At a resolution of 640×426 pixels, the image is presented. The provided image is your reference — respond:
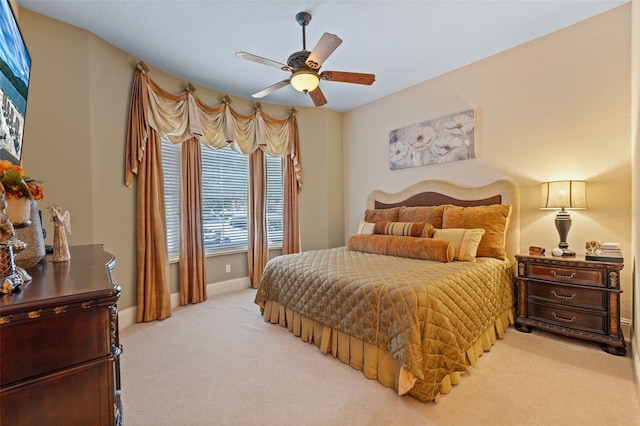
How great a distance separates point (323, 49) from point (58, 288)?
2.16 metres

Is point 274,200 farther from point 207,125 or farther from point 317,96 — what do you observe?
point 317,96

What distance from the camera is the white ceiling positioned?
2.38 meters

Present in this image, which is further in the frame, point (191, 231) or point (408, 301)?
point (191, 231)

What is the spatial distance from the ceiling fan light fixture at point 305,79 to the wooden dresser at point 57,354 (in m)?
2.08

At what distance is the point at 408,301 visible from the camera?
5.91 feet

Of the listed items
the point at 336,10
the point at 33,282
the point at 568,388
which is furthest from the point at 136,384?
the point at 336,10

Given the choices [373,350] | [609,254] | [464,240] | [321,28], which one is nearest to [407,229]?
[464,240]

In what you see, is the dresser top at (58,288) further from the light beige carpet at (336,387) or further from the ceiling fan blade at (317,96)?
the ceiling fan blade at (317,96)

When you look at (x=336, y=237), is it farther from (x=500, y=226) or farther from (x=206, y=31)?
(x=206, y=31)

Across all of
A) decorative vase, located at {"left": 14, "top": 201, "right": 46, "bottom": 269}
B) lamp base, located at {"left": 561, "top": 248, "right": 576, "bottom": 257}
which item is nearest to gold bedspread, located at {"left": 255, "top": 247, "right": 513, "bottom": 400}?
lamp base, located at {"left": 561, "top": 248, "right": 576, "bottom": 257}

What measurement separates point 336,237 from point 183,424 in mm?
3661

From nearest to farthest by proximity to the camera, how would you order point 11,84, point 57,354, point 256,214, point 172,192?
point 57,354, point 11,84, point 172,192, point 256,214

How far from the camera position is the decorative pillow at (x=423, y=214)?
3.41m

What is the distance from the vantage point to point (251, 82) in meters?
3.77
